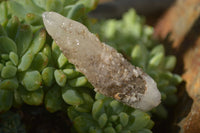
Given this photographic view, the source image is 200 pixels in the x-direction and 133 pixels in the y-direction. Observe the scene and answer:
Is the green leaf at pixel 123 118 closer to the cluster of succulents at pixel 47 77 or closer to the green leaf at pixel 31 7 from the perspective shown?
the cluster of succulents at pixel 47 77

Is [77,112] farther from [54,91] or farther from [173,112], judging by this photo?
A: [173,112]

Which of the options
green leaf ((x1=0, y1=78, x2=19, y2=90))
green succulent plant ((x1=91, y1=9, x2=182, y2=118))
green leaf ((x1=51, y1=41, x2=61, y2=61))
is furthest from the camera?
green succulent plant ((x1=91, y1=9, x2=182, y2=118))

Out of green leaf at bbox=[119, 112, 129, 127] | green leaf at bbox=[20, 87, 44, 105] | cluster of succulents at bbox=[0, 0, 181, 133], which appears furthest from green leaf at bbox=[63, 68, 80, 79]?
green leaf at bbox=[119, 112, 129, 127]

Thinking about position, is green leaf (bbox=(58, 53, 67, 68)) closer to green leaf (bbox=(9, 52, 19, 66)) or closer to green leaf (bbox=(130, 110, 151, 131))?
green leaf (bbox=(9, 52, 19, 66))

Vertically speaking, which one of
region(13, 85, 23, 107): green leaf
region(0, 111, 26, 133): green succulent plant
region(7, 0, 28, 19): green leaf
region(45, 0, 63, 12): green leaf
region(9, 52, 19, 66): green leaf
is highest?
region(45, 0, 63, 12): green leaf

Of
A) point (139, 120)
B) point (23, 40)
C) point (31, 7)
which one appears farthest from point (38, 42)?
point (139, 120)

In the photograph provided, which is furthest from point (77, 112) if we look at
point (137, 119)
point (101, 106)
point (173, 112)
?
point (173, 112)

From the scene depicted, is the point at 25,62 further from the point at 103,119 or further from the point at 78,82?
the point at 103,119

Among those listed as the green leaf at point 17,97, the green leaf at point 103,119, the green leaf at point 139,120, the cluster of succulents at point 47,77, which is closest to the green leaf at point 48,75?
the cluster of succulents at point 47,77
